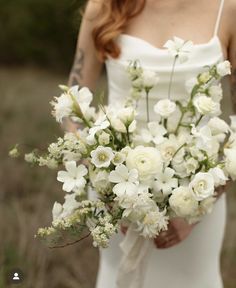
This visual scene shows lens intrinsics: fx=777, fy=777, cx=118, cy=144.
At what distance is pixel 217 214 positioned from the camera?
293cm

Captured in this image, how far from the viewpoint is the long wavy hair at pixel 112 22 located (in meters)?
2.83

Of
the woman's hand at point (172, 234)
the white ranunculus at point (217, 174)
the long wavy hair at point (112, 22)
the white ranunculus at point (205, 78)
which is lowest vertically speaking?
the white ranunculus at point (217, 174)

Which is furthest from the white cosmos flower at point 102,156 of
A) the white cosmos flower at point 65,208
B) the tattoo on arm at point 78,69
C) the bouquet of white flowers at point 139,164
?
the tattoo on arm at point 78,69

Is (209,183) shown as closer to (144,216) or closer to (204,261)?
(144,216)

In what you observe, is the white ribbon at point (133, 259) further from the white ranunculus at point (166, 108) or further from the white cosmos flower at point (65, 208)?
the white ranunculus at point (166, 108)

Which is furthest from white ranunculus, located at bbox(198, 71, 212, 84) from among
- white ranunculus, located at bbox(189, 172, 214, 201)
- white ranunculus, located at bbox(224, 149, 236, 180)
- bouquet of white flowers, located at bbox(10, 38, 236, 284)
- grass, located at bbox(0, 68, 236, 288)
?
grass, located at bbox(0, 68, 236, 288)

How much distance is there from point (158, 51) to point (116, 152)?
70 cm

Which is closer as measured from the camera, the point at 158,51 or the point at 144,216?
the point at 144,216

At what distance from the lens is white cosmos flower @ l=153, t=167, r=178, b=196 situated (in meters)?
2.16

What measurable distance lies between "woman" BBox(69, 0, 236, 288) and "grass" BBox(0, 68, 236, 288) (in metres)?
0.66

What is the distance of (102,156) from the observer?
2123 millimetres

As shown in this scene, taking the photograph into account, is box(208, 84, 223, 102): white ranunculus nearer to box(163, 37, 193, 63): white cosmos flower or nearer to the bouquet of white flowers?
the bouquet of white flowers

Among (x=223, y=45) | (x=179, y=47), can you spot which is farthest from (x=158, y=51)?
(x=179, y=47)

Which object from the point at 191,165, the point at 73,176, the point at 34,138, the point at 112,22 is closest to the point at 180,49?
the point at 191,165
